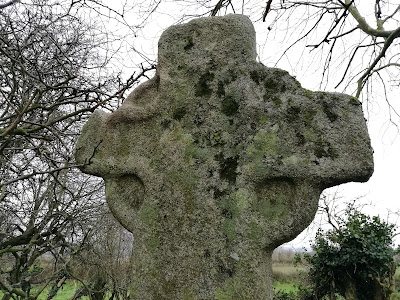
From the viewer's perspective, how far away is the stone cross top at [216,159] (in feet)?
5.84

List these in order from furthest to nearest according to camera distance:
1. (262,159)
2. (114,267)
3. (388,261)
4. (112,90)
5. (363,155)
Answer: (114,267) < (388,261) < (112,90) < (262,159) < (363,155)

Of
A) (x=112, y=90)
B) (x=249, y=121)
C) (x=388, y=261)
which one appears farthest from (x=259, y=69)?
(x=388, y=261)

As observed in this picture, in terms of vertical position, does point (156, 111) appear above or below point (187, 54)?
below

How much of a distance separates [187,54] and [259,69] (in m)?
0.45

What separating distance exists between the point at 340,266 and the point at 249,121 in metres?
7.02

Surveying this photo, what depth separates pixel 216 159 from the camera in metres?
1.95

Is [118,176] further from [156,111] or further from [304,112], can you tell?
[304,112]

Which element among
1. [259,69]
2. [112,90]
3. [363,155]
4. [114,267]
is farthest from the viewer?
[114,267]

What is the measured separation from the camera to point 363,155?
1.77 meters

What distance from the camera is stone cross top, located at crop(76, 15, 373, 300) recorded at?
1.78 meters

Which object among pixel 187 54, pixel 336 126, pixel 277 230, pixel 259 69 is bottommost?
pixel 277 230

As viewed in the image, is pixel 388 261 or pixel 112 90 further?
pixel 388 261

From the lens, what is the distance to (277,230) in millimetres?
1772

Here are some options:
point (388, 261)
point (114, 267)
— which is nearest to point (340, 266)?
point (388, 261)
